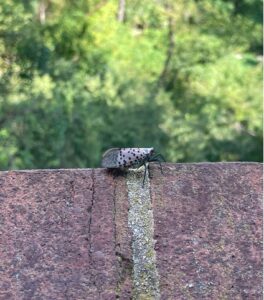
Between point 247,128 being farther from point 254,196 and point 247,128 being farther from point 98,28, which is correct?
point 254,196

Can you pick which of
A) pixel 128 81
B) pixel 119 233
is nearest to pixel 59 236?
pixel 119 233

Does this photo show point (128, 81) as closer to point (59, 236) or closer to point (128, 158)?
point (128, 158)

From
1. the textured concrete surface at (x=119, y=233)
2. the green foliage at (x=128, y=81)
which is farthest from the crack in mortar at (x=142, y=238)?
the green foliage at (x=128, y=81)

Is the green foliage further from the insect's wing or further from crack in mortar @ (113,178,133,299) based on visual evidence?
crack in mortar @ (113,178,133,299)

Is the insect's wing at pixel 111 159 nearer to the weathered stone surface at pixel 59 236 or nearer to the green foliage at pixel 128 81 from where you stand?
the weathered stone surface at pixel 59 236

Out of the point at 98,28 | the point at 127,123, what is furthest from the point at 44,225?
the point at 98,28
